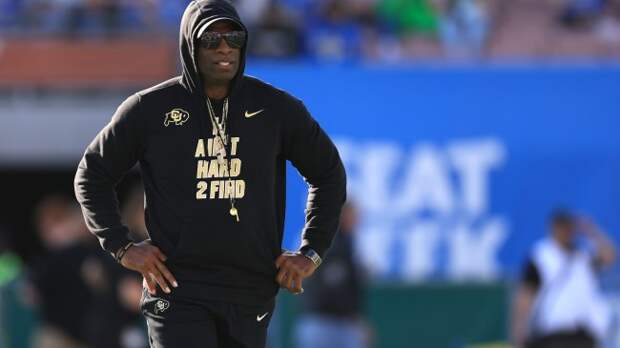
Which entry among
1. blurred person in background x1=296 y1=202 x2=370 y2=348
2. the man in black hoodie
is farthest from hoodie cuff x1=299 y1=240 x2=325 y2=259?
blurred person in background x1=296 y1=202 x2=370 y2=348

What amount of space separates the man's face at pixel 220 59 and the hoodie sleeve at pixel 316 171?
276mm

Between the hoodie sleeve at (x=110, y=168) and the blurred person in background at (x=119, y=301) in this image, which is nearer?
the hoodie sleeve at (x=110, y=168)

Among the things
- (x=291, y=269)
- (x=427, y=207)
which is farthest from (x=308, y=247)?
Result: (x=427, y=207)

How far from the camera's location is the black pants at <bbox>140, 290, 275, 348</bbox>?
4805 millimetres

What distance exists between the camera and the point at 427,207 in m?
12.6

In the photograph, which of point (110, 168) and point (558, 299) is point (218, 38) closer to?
point (110, 168)

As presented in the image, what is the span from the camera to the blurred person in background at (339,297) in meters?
10.4

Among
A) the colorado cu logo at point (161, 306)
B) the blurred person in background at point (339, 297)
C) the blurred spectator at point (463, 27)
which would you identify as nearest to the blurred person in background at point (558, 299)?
the blurred person in background at point (339, 297)

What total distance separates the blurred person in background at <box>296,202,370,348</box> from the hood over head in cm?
563

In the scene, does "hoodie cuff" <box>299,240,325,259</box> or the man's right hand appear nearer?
the man's right hand

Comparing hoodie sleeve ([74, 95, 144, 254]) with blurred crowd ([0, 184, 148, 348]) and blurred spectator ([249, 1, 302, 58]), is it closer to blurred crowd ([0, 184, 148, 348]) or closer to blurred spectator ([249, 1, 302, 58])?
blurred crowd ([0, 184, 148, 348])

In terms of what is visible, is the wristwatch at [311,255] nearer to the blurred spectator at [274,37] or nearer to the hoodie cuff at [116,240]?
the hoodie cuff at [116,240]

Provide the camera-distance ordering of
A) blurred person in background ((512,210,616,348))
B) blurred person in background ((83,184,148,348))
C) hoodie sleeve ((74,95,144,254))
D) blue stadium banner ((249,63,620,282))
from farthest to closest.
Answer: blue stadium banner ((249,63,620,282))
blurred person in background ((512,210,616,348))
blurred person in background ((83,184,148,348))
hoodie sleeve ((74,95,144,254))

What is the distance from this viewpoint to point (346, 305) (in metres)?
10.5
